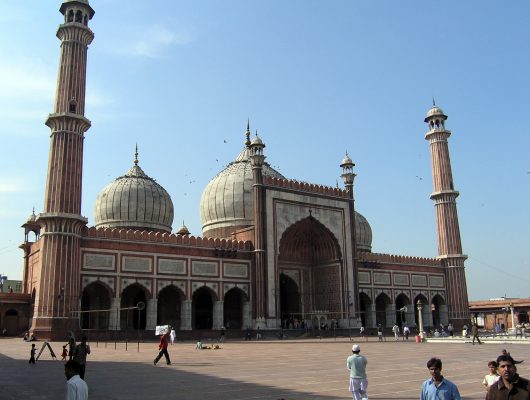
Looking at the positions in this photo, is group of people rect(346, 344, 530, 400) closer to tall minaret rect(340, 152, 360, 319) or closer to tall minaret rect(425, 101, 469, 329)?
tall minaret rect(340, 152, 360, 319)

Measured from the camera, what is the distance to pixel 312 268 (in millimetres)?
39188

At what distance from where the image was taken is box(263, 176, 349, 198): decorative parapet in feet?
115

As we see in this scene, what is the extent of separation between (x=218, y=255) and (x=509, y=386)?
29099 millimetres

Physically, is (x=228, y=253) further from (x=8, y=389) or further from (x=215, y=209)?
(x=8, y=389)

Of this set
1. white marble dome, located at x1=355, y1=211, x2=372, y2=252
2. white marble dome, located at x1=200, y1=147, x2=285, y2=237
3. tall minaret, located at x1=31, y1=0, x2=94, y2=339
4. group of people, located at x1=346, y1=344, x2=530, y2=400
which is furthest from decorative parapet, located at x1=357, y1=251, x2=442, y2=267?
group of people, located at x1=346, y1=344, x2=530, y2=400

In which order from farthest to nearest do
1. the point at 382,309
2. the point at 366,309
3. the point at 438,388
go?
1. the point at 382,309
2. the point at 366,309
3. the point at 438,388

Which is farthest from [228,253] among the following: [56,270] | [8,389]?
[8,389]

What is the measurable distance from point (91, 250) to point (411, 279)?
24667 millimetres

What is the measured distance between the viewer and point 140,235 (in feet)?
99.3

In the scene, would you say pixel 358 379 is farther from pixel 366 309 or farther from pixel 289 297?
pixel 366 309

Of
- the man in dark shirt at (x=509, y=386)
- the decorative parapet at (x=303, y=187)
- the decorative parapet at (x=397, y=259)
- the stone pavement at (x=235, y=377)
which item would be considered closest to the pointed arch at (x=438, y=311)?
the decorative parapet at (x=397, y=259)

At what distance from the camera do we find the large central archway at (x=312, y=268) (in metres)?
37.1

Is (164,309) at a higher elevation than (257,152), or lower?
lower

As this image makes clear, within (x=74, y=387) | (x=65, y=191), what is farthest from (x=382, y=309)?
(x=74, y=387)
